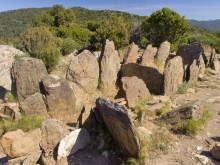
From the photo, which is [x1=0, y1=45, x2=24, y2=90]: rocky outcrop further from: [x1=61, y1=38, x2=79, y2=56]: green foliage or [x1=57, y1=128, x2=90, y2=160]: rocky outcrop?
[x1=57, y1=128, x2=90, y2=160]: rocky outcrop

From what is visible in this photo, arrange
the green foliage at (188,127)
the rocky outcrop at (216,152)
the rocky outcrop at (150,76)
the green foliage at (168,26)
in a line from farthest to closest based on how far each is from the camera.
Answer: the green foliage at (168,26), the rocky outcrop at (150,76), the green foliage at (188,127), the rocky outcrop at (216,152)

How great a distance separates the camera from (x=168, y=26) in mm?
17594

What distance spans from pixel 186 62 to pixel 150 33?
1065 centimetres

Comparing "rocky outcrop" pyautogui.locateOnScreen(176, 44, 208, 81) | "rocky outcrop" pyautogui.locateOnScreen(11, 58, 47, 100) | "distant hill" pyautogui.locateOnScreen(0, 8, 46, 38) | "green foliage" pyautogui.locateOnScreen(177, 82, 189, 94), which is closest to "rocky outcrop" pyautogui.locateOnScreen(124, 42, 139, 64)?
"rocky outcrop" pyautogui.locateOnScreen(176, 44, 208, 81)

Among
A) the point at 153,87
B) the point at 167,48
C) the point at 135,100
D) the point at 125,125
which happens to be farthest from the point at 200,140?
the point at 167,48

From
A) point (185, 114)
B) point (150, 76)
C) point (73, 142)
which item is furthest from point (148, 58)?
point (73, 142)

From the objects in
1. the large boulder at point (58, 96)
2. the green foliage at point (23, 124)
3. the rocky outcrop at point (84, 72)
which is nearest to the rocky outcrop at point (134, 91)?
the rocky outcrop at point (84, 72)

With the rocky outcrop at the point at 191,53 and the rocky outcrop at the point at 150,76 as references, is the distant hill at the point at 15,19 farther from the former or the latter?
the rocky outcrop at the point at 150,76

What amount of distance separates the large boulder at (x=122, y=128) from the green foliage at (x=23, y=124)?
1.86 meters

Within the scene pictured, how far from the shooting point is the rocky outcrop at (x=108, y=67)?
7.46 meters

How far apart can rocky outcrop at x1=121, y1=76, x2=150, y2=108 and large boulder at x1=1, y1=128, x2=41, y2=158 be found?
278cm

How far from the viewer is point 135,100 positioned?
6270 millimetres

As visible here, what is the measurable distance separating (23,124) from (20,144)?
39.8 inches

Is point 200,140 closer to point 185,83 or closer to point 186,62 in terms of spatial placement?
point 185,83
